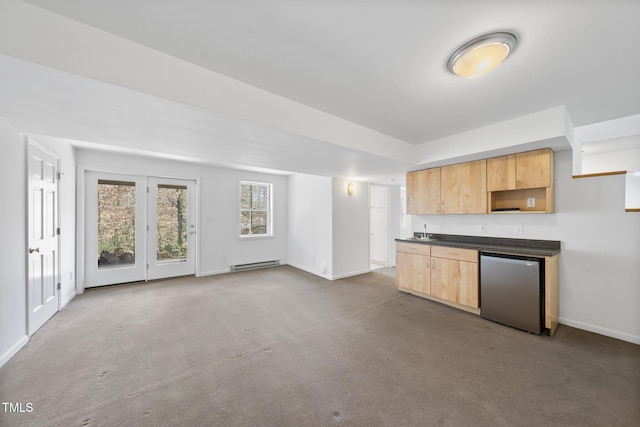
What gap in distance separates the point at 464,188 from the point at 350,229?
2.45 m

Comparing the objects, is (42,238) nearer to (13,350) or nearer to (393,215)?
(13,350)

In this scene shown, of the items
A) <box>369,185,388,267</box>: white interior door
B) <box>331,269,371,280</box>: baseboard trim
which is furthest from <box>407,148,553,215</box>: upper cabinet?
<box>369,185,388,267</box>: white interior door

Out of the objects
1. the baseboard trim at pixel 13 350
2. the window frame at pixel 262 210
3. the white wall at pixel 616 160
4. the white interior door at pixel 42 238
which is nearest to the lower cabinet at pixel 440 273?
the white wall at pixel 616 160

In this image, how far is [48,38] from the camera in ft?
4.41

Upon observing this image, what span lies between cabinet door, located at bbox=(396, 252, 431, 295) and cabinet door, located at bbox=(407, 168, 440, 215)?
0.83 m

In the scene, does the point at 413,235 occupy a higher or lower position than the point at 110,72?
lower

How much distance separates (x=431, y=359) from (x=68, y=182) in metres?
5.56

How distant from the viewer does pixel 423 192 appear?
4.13 m

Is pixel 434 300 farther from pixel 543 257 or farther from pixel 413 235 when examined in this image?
pixel 543 257

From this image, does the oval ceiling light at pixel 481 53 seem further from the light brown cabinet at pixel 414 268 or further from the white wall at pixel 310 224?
the white wall at pixel 310 224

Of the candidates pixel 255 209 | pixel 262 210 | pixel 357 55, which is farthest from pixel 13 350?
pixel 262 210

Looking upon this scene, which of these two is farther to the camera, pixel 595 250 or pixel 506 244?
pixel 506 244

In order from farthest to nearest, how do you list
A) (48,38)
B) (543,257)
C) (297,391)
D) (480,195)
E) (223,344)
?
(480,195)
(543,257)
(223,344)
(297,391)
(48,38)

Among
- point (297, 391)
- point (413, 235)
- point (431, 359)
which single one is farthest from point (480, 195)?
point (297, 391)
